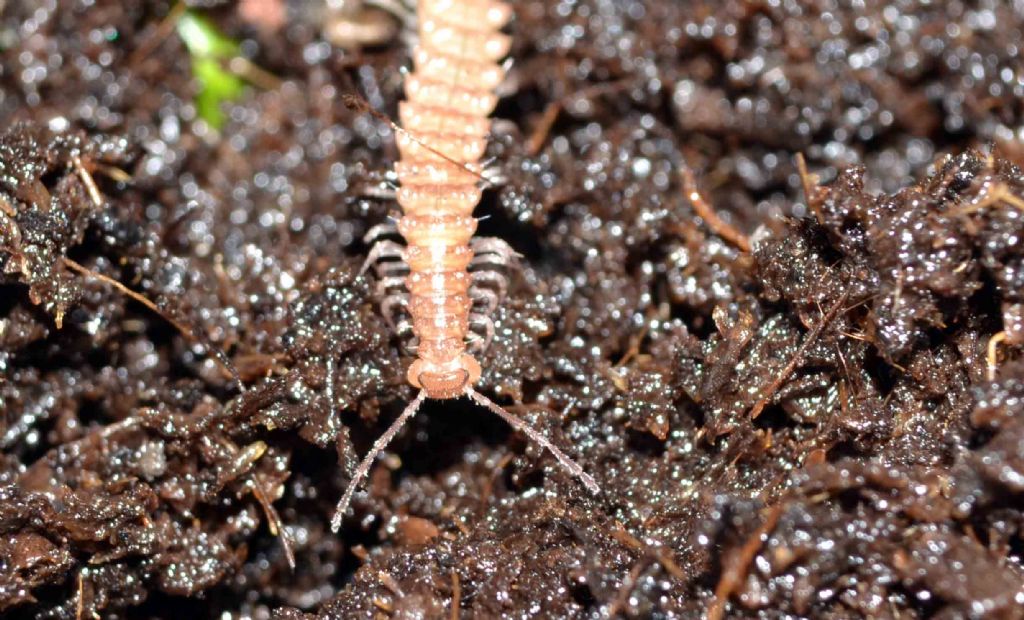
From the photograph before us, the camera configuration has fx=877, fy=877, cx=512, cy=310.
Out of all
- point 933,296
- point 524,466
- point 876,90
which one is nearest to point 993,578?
point 933,296

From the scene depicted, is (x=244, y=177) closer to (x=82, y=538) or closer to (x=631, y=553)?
(x=82, y=538)

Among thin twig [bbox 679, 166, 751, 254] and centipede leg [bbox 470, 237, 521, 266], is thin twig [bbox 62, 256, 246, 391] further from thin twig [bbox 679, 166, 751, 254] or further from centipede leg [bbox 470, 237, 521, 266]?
thin twig [bbox 679, 166, 751, 254]

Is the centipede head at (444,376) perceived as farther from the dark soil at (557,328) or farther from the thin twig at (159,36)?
the thin twig at (159,36)

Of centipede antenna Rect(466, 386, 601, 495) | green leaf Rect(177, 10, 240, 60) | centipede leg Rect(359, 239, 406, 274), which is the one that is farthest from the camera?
green leaf Rect(177, 10, 240, 60)

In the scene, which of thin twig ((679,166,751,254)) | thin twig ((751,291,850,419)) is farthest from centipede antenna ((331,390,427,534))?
thin twig ((679,166,751,254))

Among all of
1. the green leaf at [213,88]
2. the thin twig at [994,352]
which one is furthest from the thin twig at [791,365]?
the green leaf at [213,88]

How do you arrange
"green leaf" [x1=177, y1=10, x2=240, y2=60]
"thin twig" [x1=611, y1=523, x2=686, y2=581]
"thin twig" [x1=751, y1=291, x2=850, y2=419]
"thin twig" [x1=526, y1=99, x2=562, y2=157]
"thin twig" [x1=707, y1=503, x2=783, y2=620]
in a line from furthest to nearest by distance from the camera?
"green leaf" [x1=177, y1=10, x2=240, y2=60] → "thin twig" [x1=526, y1=99, x2=562, y2=157] → "thin twig" [x1=751, y1=291, x2=850, y2=419] → "thin twig" [x1=611, y1=523, x2=686, y2=581] → "thin twig" [x1=707, y1=503, x2=783, y2=620]
